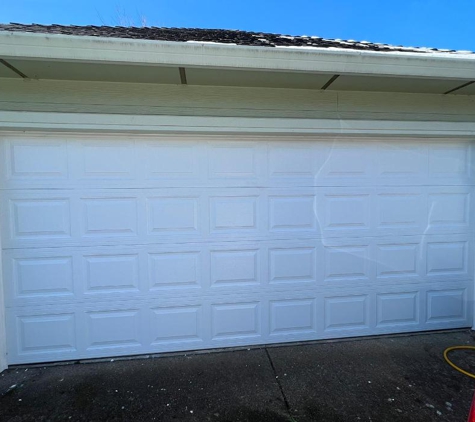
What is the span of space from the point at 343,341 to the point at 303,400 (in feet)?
3.71

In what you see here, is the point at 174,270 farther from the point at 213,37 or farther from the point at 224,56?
the point at 213,37

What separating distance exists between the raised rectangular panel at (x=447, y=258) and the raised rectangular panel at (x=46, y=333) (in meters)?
4.14

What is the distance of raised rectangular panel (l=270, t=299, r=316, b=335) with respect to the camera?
318cm

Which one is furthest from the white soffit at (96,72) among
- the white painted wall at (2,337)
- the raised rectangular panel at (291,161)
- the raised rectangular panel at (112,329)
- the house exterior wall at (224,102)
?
the raised rectangular panel at (112,329)

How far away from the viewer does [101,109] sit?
2682 mm

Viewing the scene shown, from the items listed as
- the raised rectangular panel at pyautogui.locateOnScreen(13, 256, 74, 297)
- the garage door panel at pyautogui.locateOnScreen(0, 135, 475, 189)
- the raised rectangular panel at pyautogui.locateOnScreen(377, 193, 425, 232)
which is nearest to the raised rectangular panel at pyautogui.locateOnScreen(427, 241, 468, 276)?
the raised rectangular panel at pyautogui.locateOnScreen(377, 193, 425, 232)

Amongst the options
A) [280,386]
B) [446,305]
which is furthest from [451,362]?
[280,386]

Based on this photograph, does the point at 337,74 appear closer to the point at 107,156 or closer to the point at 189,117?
the point at 189,117

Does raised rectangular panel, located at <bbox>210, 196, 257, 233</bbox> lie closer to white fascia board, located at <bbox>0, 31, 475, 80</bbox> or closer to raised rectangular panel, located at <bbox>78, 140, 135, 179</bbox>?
raised rectangular panel, located at <bbox>78, 140, 135, 179</bbox>

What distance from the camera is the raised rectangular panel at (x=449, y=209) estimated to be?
3.31 m

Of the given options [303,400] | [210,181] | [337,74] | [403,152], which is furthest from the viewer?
[403,152]

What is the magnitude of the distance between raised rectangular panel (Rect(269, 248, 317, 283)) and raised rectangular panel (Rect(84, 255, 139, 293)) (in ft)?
4.95

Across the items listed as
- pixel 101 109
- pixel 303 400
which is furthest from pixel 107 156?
pixel 303 400

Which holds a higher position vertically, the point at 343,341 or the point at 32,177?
the point at 32,177
